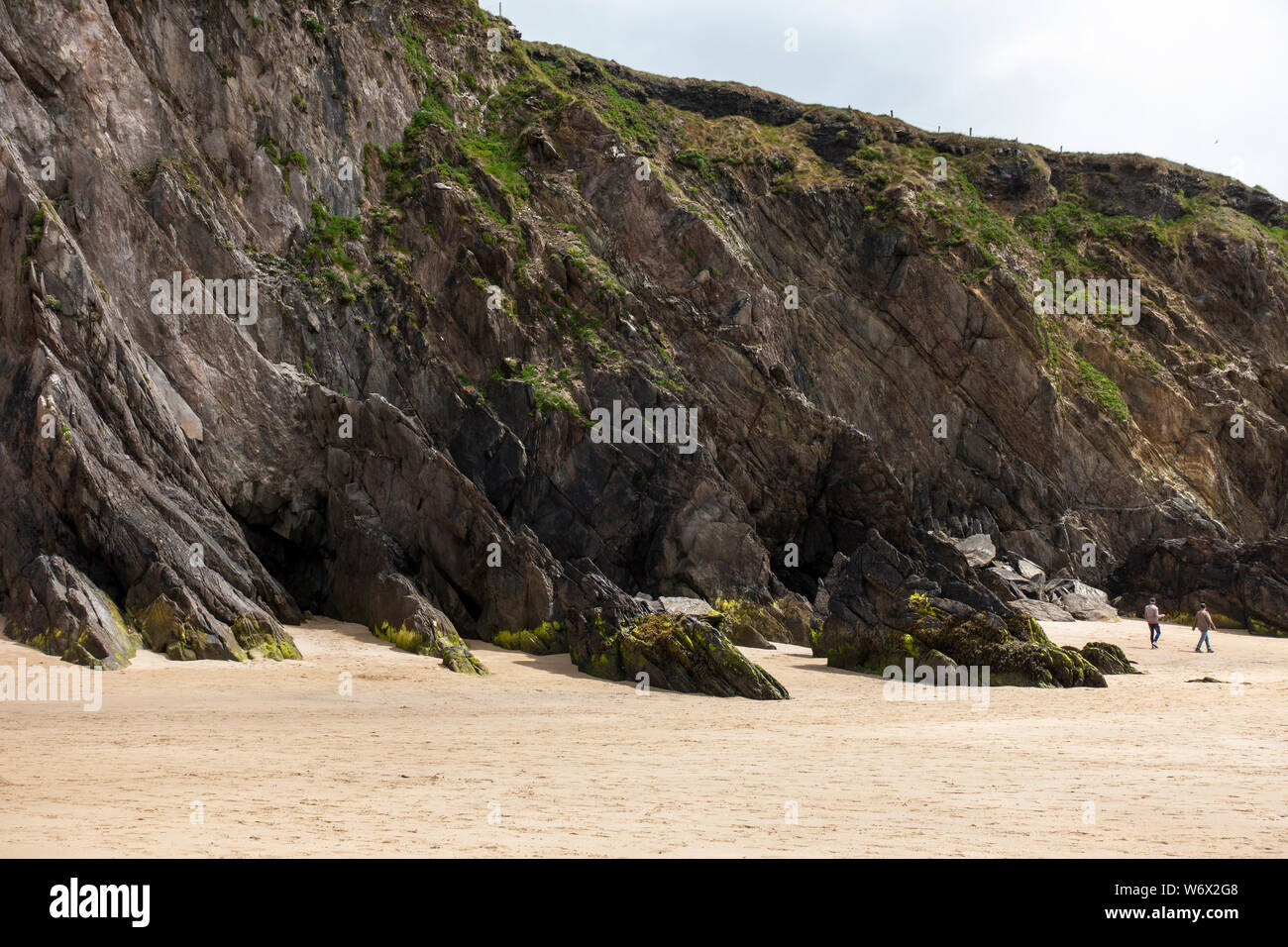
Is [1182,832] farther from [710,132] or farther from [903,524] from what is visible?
[710,132]

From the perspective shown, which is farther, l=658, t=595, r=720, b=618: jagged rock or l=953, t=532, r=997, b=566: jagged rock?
l=953, t=532, r=997, b=566: jagged rock

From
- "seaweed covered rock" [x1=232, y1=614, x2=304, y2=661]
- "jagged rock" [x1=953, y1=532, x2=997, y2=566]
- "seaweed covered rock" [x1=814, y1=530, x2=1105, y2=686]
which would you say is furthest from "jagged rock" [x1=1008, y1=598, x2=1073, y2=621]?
"seaweed covered rock" [x1=232, y1=614, x2=304, y2=661]

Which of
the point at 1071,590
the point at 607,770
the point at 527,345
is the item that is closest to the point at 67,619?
the point at 607,770

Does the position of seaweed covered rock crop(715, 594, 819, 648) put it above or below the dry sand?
below

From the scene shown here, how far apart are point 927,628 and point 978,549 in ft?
53.4

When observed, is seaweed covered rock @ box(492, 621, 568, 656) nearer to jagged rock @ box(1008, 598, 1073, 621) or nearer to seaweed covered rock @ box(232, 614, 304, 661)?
seaweed covered rock @ box(232, 614, 304, 661)

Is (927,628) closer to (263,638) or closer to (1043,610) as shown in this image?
(1043,610)

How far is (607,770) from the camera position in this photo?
9391 millimetres

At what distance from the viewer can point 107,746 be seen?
377 inches

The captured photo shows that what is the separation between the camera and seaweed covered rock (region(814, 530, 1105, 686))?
1864cm

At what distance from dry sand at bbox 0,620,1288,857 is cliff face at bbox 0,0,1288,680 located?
269cm
